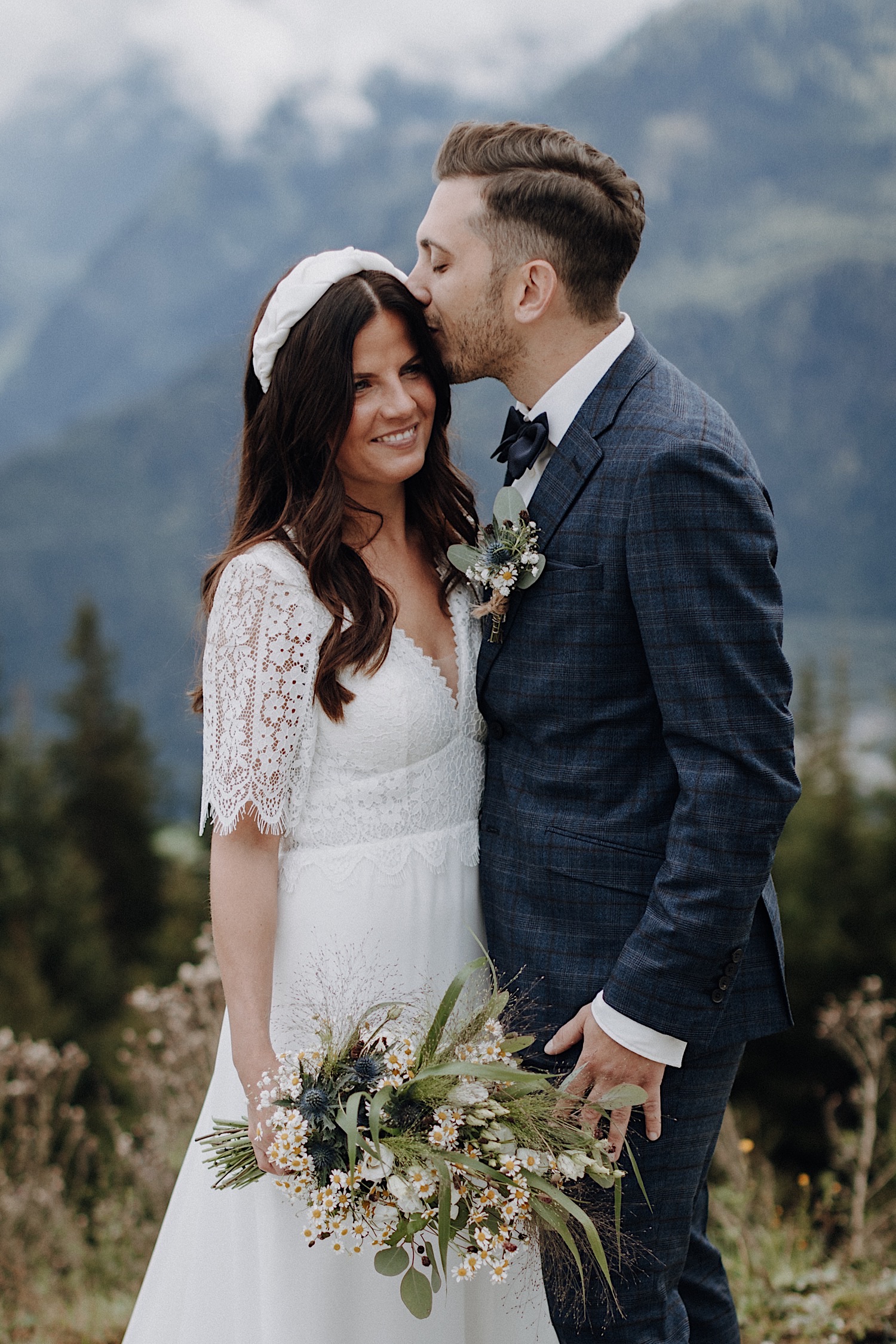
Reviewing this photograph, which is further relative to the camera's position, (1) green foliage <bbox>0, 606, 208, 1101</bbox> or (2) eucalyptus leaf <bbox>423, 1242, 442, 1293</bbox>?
(1) green foliage <bbox>0, 606, 208, 1101</bbox>

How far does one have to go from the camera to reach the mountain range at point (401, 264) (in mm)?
56000

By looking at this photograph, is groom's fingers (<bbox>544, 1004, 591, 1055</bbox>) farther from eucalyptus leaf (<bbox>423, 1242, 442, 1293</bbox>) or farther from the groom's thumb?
eucalyptus leaf (<bbox>423, 1242, 442, 1293</bbox>)

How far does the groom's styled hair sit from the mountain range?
138ft

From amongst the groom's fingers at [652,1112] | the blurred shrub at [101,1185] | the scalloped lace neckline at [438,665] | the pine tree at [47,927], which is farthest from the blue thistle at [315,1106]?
the pine tree at [47,927]

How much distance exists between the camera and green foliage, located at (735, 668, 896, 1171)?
1236cm

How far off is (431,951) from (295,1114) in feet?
1.92

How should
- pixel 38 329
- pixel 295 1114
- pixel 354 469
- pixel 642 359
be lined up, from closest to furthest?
pixel 295 1114, pixel 642 359, pixel 354 469, pixel 38 329

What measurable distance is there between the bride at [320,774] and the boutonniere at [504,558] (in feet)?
0.69

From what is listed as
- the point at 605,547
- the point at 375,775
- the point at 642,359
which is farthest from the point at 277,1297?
the point at 642,359

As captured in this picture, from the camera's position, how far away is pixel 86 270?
294ft

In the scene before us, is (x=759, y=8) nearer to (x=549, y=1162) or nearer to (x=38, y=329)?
(x=38, y=329)

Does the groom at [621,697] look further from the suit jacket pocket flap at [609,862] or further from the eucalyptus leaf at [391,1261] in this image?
the eucalyptus leaf at [391,1261]

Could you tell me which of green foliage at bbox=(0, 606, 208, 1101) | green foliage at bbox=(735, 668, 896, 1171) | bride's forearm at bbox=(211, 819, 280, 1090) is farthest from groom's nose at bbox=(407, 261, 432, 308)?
green foliage at bbox=(0, 606, 208, 1101)

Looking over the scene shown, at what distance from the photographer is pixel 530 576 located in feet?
7.24
